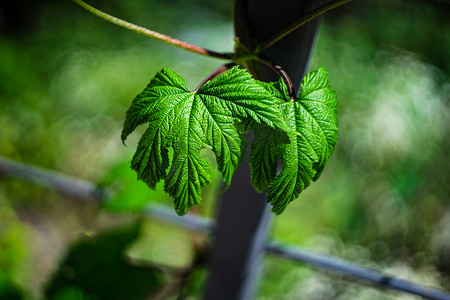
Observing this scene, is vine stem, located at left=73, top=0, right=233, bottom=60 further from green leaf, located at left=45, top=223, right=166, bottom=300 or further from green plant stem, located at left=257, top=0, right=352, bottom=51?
green leaf, located at left=45, top=223, right=166, bottom=300

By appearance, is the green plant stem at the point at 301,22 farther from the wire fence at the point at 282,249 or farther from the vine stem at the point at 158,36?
the wire fence at the point at 282,249

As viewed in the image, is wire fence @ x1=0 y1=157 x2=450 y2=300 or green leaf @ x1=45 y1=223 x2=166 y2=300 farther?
green leaf @ x1=45 y1=223 x2=166 y2=300

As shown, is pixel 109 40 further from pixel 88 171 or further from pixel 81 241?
pixel 81 241

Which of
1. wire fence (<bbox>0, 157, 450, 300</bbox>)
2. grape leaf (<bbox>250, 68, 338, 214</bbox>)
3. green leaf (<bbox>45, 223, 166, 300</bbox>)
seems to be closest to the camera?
grape leaf (<bbox>250, 68, 338, 214</bbox>)

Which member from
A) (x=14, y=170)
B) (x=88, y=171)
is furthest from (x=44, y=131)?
(x=14, y=170)

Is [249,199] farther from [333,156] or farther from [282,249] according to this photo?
[333,156]

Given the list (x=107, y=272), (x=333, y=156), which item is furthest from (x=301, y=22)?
(x=333, y=156)

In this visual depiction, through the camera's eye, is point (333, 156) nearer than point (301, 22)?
Result: No

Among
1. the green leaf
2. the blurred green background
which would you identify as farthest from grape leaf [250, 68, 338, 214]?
the blurred green background
